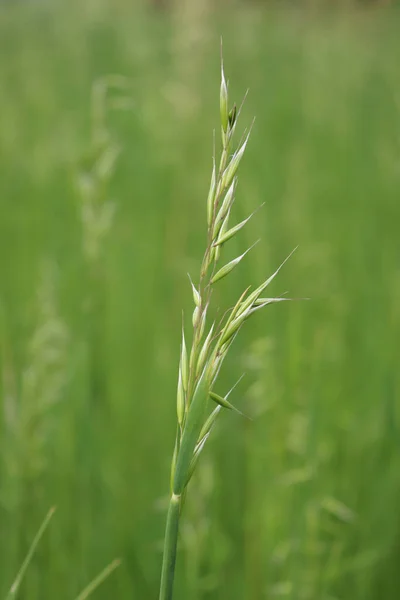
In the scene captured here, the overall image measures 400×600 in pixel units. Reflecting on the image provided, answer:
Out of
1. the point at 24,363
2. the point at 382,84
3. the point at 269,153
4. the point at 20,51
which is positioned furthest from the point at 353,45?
the point at 24,363

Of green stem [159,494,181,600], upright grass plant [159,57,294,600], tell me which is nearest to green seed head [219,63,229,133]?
upright grass plant [159,57,294,600]

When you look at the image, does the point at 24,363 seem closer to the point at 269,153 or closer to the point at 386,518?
the point at 386,518

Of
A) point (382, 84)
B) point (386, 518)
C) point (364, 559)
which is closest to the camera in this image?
point (364, 559)

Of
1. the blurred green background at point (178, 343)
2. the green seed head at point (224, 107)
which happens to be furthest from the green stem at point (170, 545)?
the blurred green background at point (178, 343)

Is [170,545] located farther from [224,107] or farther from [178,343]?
[178,343]

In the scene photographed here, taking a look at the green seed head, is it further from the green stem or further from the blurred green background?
the blurred green background

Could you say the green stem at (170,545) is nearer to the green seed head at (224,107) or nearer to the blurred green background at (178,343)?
the green seed head at (224,107)
